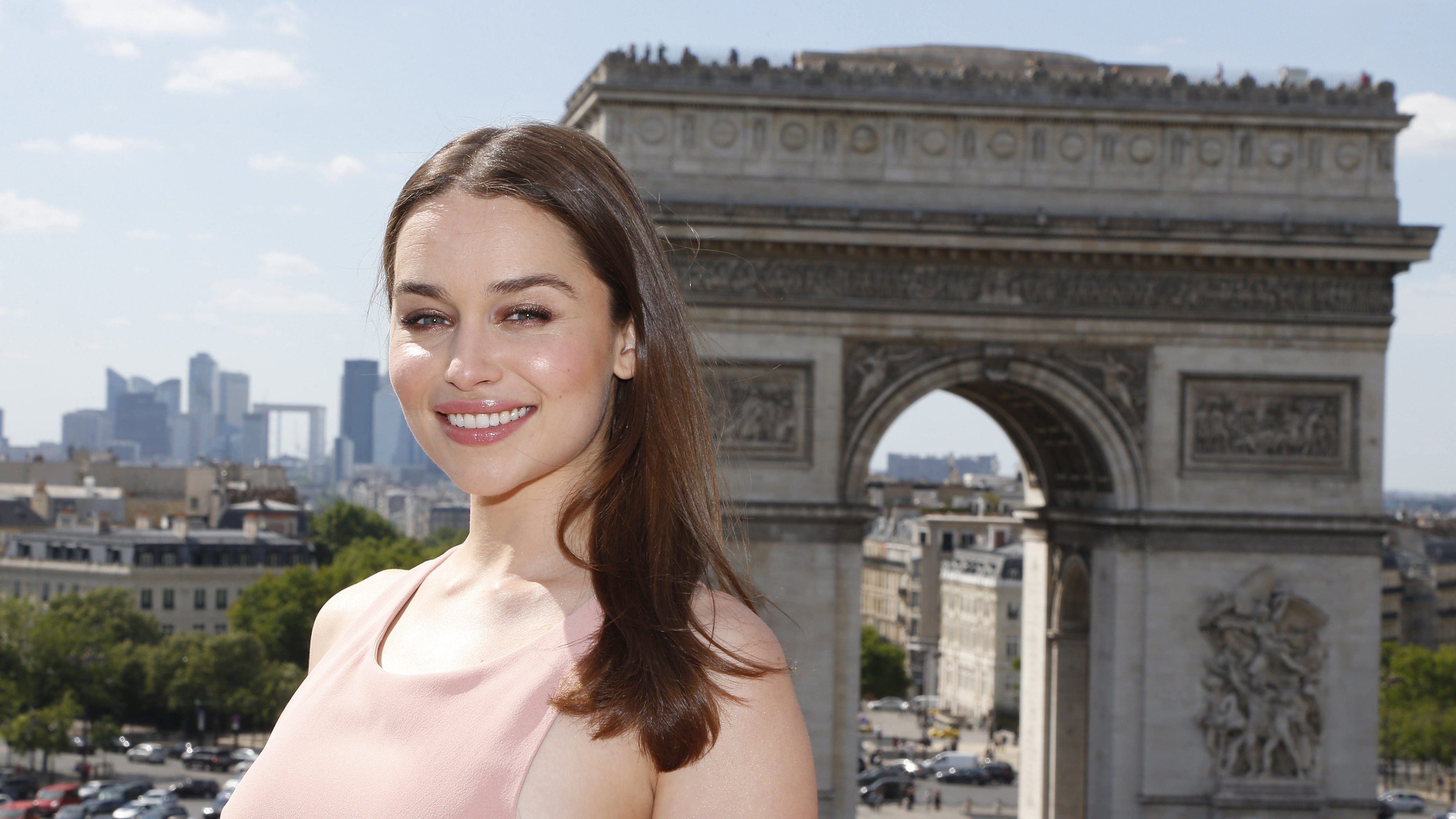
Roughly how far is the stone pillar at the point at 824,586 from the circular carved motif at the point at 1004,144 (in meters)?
4.50

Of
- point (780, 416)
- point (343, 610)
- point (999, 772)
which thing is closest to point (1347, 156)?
point (780, 416)

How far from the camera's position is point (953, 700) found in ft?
227

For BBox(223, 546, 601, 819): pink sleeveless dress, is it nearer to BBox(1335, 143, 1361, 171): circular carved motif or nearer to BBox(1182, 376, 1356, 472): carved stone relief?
BBox(1182, 376, 1356, 472): carved stone relief

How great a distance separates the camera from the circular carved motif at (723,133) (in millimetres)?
20484

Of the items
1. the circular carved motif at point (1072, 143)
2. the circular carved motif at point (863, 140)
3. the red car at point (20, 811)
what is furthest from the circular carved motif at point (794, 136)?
the red car at point (20, 811)

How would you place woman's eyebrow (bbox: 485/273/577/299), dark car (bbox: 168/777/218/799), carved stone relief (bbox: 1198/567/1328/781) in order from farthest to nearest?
dark car (bbox: 168/777/218/799)
carved stone relief (bbox: 1198/567/1328/781)
woman's eyebrow (bbox: 485/273/577/299)

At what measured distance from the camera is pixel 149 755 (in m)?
46.1

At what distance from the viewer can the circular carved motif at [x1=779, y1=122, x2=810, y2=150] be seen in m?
20.6

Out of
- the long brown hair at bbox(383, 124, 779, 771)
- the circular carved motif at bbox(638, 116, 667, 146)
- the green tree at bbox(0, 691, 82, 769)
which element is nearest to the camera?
the long brown hair at bbox(383, 124, 779, 771)

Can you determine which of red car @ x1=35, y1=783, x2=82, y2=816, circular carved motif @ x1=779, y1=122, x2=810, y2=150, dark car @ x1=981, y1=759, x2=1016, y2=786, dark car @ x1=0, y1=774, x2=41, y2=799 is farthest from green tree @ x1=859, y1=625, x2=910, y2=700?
circular carved motif @ x1=779, y1=122, x2=810, y2=150

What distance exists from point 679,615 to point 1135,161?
1965 centimetres

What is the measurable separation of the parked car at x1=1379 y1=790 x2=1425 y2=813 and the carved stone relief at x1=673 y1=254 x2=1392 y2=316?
26229 millimetres

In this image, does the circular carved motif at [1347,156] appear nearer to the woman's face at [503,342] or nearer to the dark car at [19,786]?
the woman's face at [503,342]

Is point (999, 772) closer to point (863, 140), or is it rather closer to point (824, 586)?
point (824, 586)
